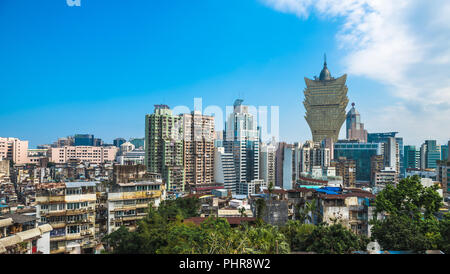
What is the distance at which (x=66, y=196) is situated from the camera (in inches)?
310

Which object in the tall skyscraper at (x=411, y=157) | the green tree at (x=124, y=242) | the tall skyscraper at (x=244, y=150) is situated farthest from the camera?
the tall skyscraper at (x=411, y=157)

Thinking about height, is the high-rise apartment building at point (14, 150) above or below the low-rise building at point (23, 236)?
above

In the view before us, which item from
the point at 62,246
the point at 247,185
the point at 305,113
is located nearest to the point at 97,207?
the point at 62,246

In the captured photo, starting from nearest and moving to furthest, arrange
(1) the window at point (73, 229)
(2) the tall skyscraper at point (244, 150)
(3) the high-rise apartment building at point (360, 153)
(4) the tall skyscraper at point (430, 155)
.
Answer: (1) the window at point (73, 229), (2) the tall skyscraper at point (244, 150), (4) the tall skyscraper at point (430, 155), (3) the high-rise apartment building at point (360, 153)

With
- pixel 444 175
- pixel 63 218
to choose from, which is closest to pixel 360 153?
pixel 444 175

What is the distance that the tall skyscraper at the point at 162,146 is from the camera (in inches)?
845

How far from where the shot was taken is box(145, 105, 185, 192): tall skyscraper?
2147cm

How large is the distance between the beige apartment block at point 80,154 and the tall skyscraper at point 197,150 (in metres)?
8.38

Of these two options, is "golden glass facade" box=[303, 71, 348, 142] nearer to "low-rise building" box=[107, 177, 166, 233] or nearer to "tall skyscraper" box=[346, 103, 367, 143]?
"tall skyscraper" box=[346, 103, 367, 143]

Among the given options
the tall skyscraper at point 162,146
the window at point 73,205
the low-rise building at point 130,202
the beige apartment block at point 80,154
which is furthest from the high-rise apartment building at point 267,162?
the window at point 73,205

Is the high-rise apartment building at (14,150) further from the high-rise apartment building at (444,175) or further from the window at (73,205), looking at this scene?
the high-rise apartment building at (444,175)

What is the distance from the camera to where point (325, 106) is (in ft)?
131

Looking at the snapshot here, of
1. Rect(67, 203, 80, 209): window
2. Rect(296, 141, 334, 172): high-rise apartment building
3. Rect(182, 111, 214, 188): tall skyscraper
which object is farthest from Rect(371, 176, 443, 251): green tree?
Rect(296, 141, 334, 172): high-rise apartment building
